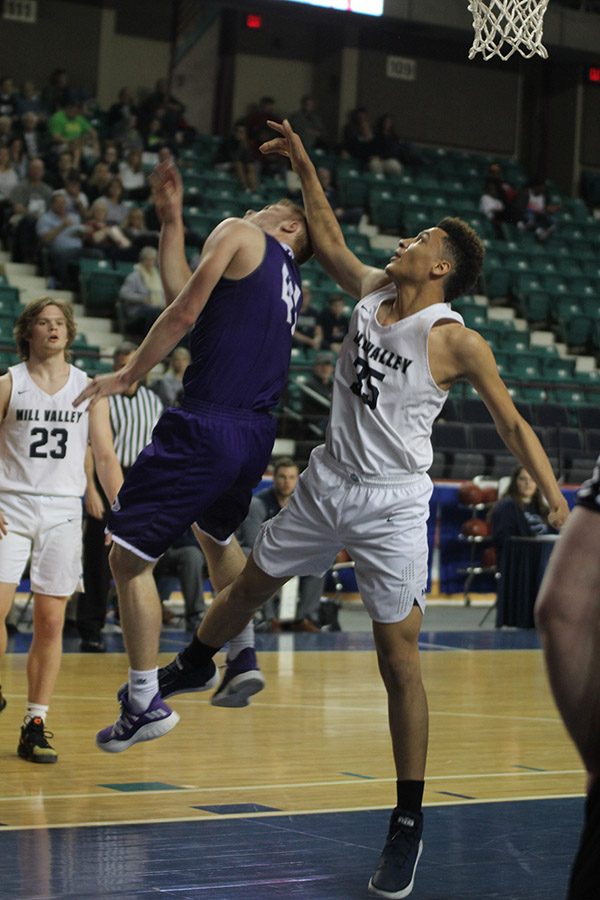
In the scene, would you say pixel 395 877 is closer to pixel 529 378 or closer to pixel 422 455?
pixel 422 455

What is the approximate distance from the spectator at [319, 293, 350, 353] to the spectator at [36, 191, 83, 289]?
2938 mm

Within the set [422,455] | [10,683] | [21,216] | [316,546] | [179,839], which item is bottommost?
[10,683]

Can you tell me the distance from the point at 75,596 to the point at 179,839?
5803mm

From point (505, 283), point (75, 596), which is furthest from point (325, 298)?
point (75, 596)

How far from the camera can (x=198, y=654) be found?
4867mm

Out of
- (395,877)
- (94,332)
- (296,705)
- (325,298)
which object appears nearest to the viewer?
(395,877)

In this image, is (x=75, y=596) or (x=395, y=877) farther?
(x=75, y=596)

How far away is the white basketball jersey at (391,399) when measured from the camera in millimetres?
4480

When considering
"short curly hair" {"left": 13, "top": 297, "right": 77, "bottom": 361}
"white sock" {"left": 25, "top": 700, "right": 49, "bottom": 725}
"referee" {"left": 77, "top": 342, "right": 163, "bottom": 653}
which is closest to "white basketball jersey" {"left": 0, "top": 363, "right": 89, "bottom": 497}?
"short curly hair" {"left": 13, "top": 297, "right": 77, "bottom": 361}

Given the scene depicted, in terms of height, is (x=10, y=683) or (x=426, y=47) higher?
(x=426, y=47)

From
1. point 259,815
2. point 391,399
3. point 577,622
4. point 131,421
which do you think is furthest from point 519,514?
point 577,622

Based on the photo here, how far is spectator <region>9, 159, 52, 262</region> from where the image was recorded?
15.8 m

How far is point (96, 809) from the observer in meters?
5.19

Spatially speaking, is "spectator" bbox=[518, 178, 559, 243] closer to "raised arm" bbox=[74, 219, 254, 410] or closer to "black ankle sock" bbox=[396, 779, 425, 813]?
"raised arm" bbox=[74, 219, 254, 410]
